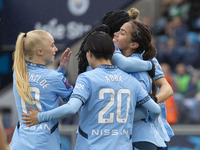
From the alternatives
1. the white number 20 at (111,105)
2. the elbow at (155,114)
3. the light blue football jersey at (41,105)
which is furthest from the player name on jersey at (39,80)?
the elbow at (155,114)

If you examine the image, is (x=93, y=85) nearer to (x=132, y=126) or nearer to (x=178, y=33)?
(x=132, y=126)

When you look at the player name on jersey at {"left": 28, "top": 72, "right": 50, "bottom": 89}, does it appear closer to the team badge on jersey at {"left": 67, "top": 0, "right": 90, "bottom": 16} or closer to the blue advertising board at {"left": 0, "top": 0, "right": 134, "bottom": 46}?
the blue advertising board at {"left": 0, "top": 0, "right": 134, "bottom": 46}

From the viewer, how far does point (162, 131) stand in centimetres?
372

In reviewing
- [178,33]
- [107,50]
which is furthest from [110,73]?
[178,33]

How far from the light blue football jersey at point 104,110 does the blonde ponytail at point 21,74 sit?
1.38ft

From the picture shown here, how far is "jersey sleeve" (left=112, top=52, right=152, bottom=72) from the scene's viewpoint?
11.4 ft

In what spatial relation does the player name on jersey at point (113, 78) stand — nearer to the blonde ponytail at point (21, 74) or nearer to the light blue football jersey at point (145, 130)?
the light blue football jersey at point (145, 130)

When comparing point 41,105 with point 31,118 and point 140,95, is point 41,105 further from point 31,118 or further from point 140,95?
point 140,95

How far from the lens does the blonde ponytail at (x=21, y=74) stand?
347 cm

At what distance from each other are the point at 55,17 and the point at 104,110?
759 cm

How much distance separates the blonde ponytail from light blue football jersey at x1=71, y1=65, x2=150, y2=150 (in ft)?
1.38

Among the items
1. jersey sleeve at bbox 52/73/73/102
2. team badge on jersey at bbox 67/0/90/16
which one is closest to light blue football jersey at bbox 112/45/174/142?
jersey sleeve at bbox 52/73/73/102

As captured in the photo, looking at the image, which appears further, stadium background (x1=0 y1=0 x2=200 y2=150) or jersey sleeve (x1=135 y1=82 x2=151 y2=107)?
stadium background (x1=0 y1=0 x2=200 y2=150)

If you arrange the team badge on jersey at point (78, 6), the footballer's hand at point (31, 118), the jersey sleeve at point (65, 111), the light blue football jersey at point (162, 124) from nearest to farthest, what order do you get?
the jersey sleeve at point (65, 111) → the footballer's hand at point (31, 118) → the light blue football jersey at point (162, 124) → the team badge on jersey at point (78, 6)
